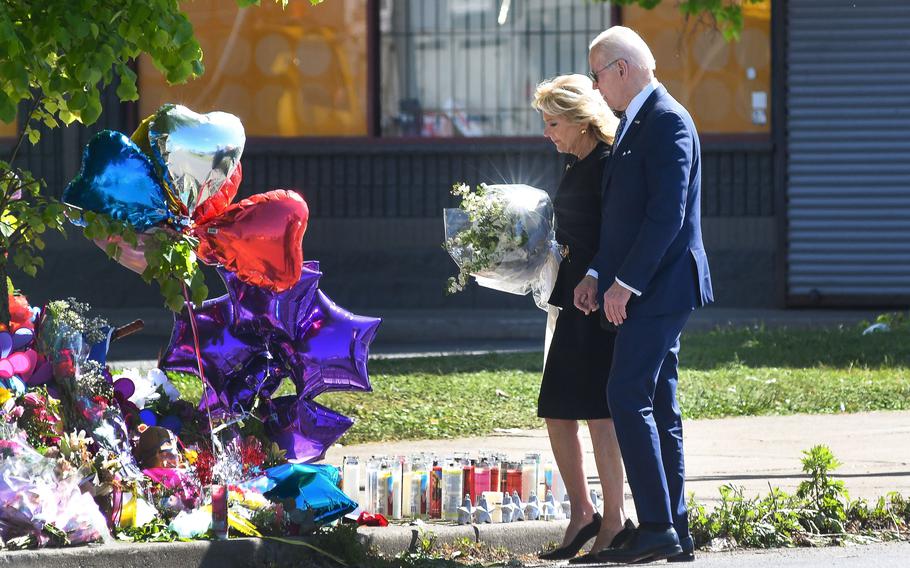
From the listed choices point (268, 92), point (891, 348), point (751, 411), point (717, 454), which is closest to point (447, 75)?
point (268, 92)

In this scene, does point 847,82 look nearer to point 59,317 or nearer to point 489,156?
point 489,156

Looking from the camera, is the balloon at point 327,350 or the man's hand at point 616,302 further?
the balloon at point 327,350

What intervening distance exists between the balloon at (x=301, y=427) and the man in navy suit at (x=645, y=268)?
1.48m

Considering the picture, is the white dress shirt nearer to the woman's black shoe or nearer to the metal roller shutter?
the woman's black shoe

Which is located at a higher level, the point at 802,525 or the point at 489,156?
the point at 489,156

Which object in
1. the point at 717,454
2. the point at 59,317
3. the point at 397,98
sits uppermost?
the point at 397,98

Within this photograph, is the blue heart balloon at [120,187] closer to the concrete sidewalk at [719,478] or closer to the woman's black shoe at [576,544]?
the concrete sidewalk at [719,478]

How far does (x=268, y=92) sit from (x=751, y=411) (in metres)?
7.98

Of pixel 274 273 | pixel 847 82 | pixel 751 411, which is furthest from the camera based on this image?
pixel 847 82

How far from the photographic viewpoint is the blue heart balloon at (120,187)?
5672 millimetres

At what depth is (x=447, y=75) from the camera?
15.4m

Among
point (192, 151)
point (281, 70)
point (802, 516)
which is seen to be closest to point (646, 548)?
point (802, 516)

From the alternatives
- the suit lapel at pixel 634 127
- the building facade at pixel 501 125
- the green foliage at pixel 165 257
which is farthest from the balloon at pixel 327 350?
the building facade at pixel 501 125

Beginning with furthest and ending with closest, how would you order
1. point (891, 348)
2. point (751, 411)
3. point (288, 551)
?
point (891, 348), point (751, 411), point (288, 551)
